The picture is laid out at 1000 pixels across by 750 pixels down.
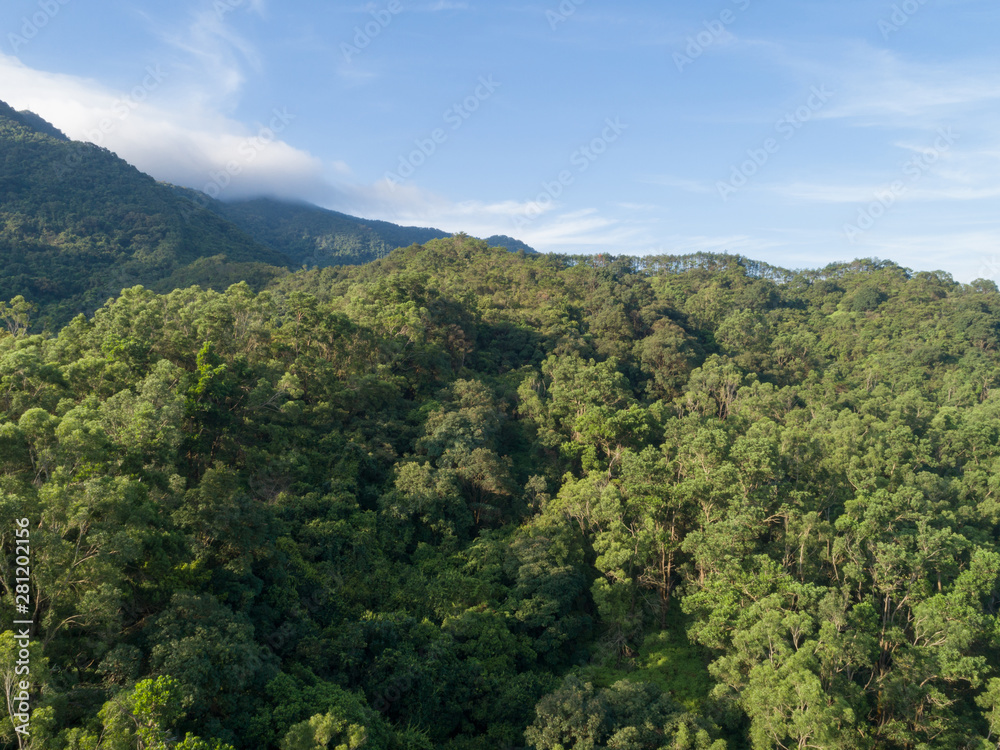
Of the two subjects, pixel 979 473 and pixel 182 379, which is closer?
pixel 182 379

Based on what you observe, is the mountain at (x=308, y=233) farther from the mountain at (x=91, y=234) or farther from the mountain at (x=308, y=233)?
the mountain at (x=91, y=234)

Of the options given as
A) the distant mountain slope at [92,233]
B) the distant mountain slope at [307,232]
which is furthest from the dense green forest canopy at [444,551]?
the distant mountain slope at [307,232]

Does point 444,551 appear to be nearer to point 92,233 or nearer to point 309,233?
point 92,233

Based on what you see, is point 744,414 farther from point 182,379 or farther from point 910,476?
point 182,379

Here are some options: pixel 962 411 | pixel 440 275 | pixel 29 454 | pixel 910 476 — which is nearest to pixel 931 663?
pixel 910 476

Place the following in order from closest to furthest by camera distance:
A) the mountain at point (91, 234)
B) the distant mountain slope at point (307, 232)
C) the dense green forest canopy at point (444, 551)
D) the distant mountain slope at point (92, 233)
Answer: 1. the dense green forest canopy at point (444, 551)
2. the mountain at point (91, 234)
3. the distant mountain slope at point (92, 233)
4. the distant mountain slope at point (307, 232)
